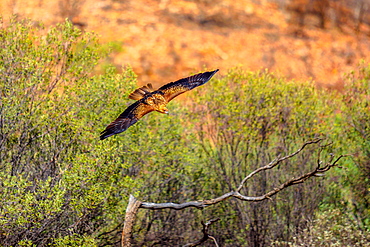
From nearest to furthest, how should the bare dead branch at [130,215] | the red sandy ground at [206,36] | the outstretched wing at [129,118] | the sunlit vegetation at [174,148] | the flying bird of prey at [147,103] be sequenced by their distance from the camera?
1. the outstretched wing at [129,118]
2. the flying bird of prey at [147,103]
3. the bare dead branch at [130,215]
4. the sunlit vegetation at [174,148]
5. the red sandy ground at [206,36]

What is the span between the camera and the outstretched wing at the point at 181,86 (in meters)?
14.5

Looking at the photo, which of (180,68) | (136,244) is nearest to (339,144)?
(136,244)

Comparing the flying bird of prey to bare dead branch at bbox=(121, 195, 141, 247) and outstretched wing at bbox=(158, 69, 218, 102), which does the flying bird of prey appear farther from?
bare dead branch at bbox=(121, 195, 141, 247)

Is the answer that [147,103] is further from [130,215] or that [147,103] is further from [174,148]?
[174,148]

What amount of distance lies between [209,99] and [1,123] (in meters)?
9.09

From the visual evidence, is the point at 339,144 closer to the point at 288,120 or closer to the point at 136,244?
the point at 288,120

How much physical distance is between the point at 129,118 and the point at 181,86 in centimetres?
170

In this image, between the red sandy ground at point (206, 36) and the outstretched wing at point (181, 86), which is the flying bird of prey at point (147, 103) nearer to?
the outstretched wing at point (181, 86)

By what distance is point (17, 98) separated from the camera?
19609 mm

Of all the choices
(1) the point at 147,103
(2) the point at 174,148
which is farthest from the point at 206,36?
(1) the point at 147,103

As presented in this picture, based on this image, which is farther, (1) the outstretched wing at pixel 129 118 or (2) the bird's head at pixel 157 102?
(2) the bird's head at pixel 157 102

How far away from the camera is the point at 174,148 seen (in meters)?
23.6

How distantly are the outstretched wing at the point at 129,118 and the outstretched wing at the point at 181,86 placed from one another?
2.00ft

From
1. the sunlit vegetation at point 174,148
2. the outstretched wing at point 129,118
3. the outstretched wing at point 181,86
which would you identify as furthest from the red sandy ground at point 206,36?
the outstretched wing at point 129,118
